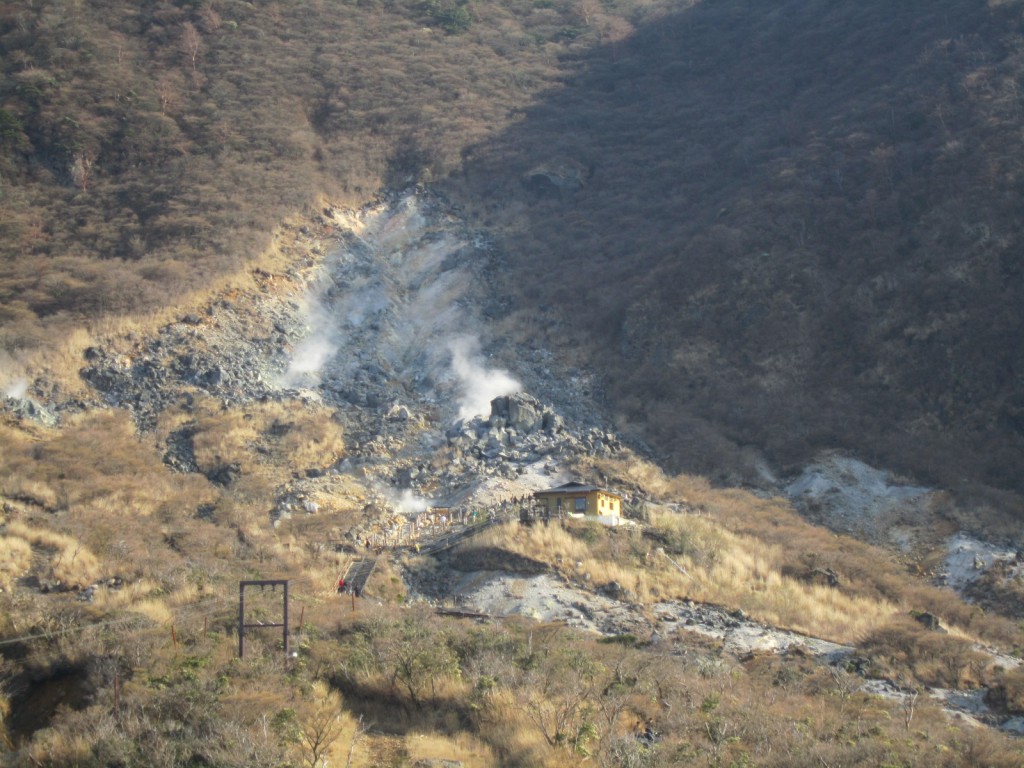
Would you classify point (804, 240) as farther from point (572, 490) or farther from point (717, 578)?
point (717, 578)

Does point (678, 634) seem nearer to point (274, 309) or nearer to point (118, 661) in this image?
point (118, 661)

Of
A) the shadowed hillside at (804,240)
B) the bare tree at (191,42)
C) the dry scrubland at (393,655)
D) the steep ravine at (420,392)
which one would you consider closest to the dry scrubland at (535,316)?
the dry scrubland at (393,655)

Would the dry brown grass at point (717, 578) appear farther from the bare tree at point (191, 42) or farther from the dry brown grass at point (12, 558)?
the bare tree at point (191, 42)

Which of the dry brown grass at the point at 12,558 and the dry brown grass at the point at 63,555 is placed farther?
the dry brown grass at the point at 63,555

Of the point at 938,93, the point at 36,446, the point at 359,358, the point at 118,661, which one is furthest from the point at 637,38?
the point at 118,661

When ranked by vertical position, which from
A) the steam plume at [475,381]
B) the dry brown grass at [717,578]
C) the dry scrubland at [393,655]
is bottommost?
the dry brown grass at [717,578]

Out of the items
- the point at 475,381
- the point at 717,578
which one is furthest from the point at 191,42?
the point at 717,578

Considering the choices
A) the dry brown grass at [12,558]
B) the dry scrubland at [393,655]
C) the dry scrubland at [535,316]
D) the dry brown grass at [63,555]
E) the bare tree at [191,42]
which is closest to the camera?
the dry scrubland at [393,655]
